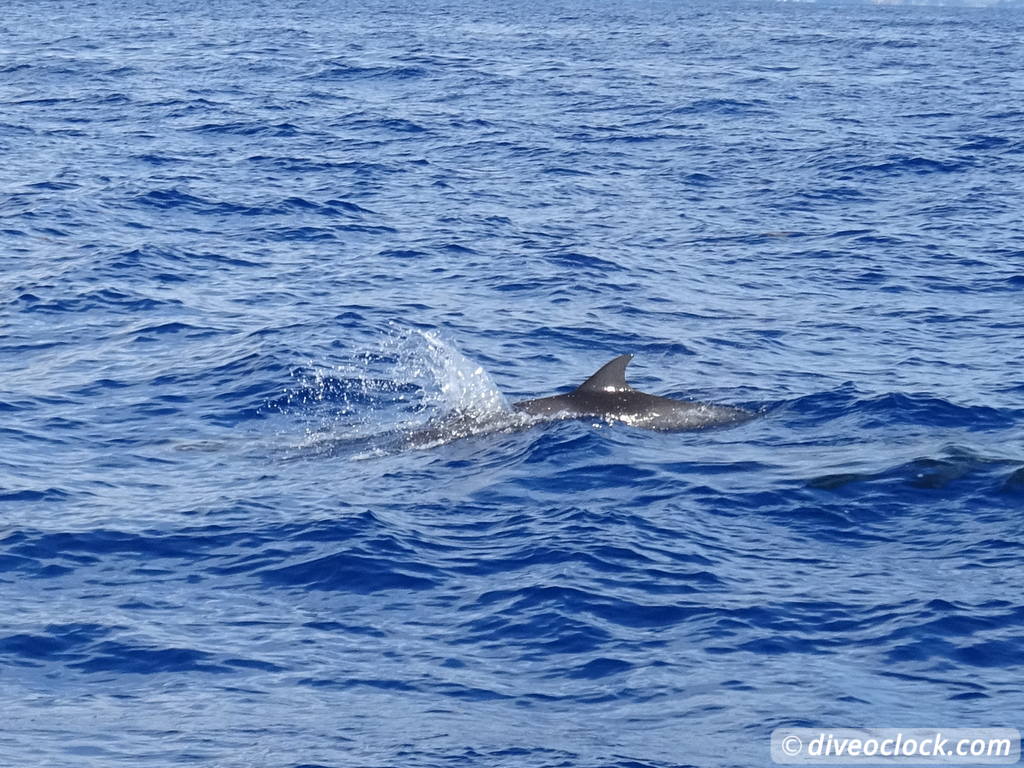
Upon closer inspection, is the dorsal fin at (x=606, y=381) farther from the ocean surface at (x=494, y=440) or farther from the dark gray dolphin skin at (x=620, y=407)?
the ocean surface at (x=494, y=440)

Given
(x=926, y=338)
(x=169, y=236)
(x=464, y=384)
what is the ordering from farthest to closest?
(x=169, y=236)
(x=926, y=338)
(x=464, y=384)

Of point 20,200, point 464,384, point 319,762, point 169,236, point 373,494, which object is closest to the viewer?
point 319,762

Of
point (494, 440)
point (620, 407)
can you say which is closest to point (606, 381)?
point (620, 407)

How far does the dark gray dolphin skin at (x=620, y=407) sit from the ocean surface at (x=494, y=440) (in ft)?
1.46

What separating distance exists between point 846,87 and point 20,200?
3024 centimetres

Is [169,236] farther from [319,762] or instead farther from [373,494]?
[319,762]

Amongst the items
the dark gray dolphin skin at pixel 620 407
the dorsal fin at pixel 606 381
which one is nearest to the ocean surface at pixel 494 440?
the dark gray dolphin skin at pixel 620 407

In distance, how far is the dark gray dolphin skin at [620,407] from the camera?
19078 millimetres

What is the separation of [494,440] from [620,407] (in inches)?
69.5

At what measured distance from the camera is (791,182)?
117 ft

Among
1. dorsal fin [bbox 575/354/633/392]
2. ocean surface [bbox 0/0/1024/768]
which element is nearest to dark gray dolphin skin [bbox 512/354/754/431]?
dorsal fin [bbox 575/354/633/392]

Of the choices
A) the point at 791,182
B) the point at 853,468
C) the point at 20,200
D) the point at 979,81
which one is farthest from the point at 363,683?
the point at 979,81

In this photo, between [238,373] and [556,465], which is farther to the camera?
[238,373]

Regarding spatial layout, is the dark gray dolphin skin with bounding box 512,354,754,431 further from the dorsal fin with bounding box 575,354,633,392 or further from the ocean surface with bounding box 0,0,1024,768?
the ocean surface with bounding box 0,0,1024,768
